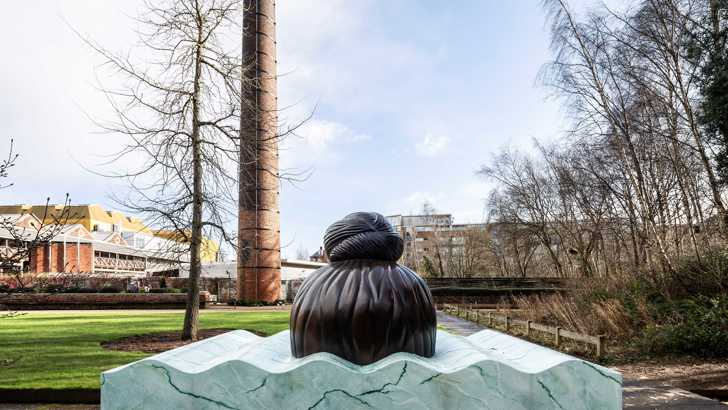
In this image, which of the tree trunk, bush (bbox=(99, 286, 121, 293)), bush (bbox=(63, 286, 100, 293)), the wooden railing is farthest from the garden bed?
the wooden railing

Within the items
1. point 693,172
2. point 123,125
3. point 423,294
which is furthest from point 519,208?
point 423,294

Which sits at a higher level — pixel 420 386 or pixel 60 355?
pixel 420 386

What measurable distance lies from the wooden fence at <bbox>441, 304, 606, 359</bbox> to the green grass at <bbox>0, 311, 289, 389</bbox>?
8.21m

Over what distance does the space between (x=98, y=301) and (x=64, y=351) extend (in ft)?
72.5

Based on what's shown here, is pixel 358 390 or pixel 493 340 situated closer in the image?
pixel 358 390

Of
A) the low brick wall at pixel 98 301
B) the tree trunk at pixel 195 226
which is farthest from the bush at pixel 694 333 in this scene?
the low brick wall at pixel 98 301

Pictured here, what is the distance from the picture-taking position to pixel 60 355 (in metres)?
10.7

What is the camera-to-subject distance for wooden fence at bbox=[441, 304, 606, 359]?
12.2 meters

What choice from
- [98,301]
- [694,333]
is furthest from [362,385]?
[98,301]

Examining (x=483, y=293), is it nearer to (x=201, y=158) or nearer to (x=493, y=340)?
(x=201, y=158)

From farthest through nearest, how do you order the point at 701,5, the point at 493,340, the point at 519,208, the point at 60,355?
the point at 519,208
the point at 701,5
the point at 60,355
the point at 493,340

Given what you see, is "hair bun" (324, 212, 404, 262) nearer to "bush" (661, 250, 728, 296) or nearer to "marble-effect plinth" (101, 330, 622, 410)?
"marble-effect plinth" (101, 330, 622, 410)

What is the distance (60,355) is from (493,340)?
363 inches

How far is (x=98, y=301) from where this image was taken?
3103 centimetres
